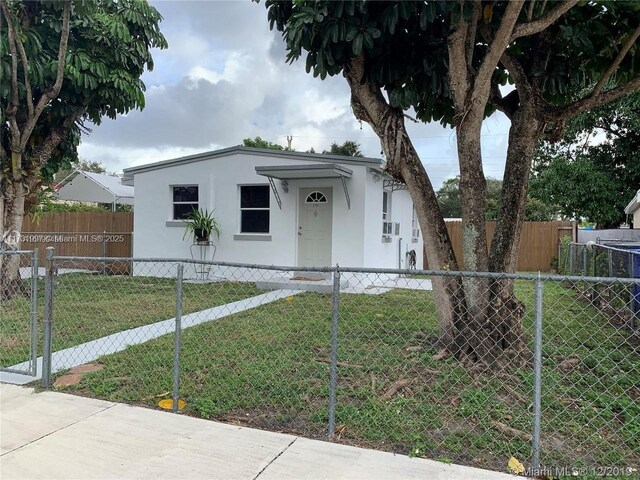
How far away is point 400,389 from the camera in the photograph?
420 cm

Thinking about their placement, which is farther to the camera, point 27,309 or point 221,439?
point 27,309

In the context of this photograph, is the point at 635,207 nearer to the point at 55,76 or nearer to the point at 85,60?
the point at 85,60

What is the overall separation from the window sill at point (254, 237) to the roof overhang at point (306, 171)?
166cm

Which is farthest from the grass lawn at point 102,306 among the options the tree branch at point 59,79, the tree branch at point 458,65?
the tree branch at point 458,65

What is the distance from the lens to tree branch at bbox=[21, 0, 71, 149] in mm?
7613

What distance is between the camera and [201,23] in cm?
796

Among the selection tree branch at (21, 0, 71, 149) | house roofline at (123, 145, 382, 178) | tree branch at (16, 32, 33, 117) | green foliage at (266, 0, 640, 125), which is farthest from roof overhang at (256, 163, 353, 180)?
tree branch at (16, 32, 33, 117)

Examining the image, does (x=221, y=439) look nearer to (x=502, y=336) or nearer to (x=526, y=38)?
(x=502, y=336)

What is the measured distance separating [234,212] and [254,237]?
0.90 metres

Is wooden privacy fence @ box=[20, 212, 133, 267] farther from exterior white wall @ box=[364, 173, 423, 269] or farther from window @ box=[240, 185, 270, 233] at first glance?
exterior white wall @ box=[364, 173, 423, 269]

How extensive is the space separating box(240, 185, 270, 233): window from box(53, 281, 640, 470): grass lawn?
576cm

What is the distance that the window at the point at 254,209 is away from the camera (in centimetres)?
1199

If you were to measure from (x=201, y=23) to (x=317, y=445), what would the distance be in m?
7.27

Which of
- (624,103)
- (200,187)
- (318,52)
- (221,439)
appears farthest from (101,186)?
(624,103)
